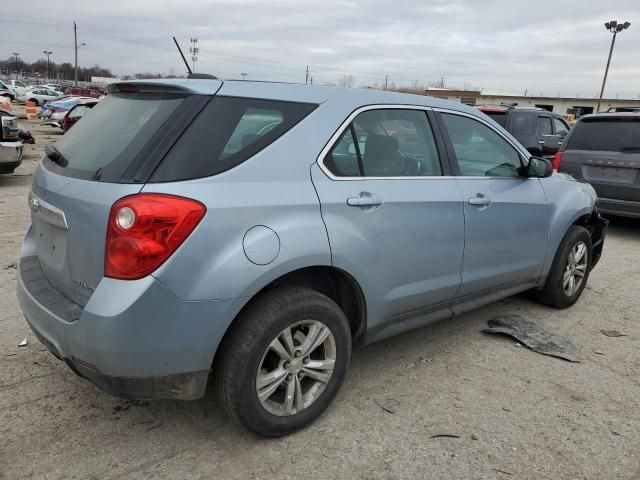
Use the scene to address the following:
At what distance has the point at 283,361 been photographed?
2.59 m

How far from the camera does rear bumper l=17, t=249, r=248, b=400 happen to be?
7.04 feet

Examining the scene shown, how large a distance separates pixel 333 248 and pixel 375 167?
2.04ft

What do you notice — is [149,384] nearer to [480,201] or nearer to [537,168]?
[480,201]

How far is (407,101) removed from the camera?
10.9 feet

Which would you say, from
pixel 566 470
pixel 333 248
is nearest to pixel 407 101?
pixel 333 248

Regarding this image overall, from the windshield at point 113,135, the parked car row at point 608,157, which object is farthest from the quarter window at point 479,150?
the parked car row at point 608,157

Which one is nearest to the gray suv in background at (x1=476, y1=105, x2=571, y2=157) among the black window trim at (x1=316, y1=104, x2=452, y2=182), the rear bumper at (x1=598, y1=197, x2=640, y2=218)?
the rear bumper at (x1=598, y1=197, x2=640, y2=218)

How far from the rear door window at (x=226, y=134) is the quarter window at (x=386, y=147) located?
31 centimetres

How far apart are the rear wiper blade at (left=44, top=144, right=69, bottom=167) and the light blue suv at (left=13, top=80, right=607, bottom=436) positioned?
0.05ft

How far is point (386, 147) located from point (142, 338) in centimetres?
172

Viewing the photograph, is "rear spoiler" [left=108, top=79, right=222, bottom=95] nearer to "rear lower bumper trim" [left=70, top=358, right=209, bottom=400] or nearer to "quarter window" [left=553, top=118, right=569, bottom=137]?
"rear lower bumper trim" [left=70, top=358, right=209, bottom=400]

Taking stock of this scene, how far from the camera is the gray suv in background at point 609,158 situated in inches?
277

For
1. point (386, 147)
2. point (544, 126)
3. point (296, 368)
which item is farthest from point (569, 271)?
point (544, 126)

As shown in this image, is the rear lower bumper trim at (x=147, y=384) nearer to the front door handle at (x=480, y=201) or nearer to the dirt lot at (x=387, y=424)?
the dirt lot at (x=387, y=424)
